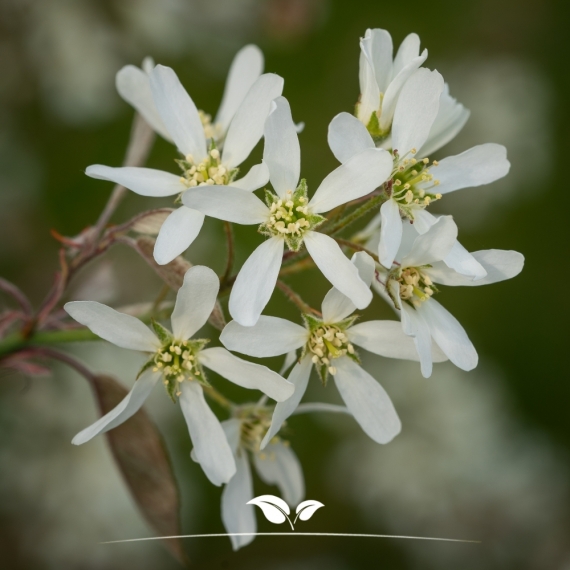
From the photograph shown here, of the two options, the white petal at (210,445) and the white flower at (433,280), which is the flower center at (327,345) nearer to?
the white flower at (433,280)

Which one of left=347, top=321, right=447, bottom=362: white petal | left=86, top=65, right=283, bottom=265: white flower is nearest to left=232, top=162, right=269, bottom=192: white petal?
left=86, top=65, right=283, bottom=265: white flower

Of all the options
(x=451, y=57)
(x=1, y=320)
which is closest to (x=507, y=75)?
(x=451, y=57)

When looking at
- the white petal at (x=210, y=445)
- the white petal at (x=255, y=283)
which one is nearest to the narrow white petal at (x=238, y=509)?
the white petal at (x=210, y=445)

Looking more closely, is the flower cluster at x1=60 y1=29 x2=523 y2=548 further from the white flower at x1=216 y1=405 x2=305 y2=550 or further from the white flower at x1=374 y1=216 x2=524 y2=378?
the white flower at x1=216 y1=405 x2=305 y2=550

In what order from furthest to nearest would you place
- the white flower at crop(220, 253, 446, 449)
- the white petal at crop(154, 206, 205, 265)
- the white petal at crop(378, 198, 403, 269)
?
1. the white flower at crop(220, 253, 446, 449)
2. the white petal at crop(154, 206, 205, 265)
3. the white petal at crop(378, 198, 403, 269)

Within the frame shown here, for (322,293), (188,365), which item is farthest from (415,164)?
(322,293)

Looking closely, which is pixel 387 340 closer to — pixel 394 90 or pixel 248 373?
pixel 248 373

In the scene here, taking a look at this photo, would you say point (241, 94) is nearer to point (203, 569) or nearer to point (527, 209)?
point (203, 569)
